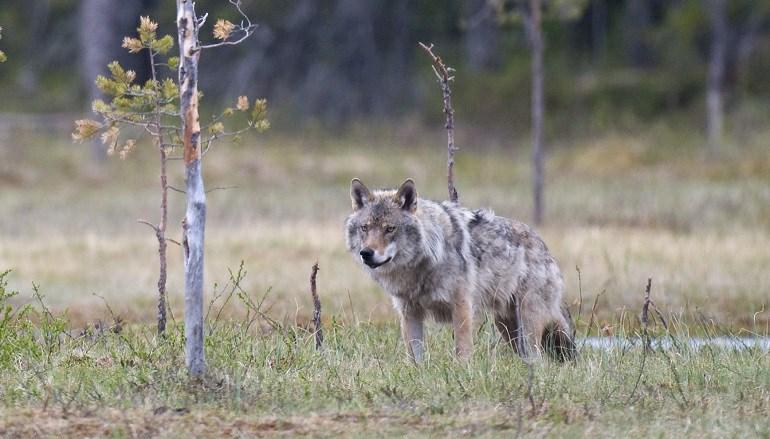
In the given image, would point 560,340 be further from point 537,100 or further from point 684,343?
point 537,100

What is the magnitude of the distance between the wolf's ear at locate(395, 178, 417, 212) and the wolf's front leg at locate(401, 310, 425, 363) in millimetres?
764

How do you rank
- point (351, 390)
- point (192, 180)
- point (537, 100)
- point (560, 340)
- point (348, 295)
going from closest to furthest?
point (192, 180) < point (351, 390) < point (560, 340) < point (348, 295) < point (537, 100)

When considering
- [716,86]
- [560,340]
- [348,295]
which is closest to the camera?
[560,340]

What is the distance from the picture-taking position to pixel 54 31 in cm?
4691

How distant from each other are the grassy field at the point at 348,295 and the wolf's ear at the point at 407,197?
105 cm

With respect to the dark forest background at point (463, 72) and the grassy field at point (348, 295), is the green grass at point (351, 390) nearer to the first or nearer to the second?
the grassy field at point (348, 295)

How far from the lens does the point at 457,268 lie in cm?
862

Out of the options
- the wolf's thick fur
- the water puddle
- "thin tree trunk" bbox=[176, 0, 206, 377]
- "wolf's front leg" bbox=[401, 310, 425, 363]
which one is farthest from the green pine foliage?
the water puddle

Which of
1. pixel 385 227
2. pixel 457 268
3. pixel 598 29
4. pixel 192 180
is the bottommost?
pixel 457 268

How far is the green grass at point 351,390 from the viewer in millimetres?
6609

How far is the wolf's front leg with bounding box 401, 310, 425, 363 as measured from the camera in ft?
28.2

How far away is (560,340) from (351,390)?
2.30 meters

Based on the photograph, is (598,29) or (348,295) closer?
(348,295)

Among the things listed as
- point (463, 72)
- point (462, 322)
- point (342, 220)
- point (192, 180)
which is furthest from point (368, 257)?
point (463, 72)
